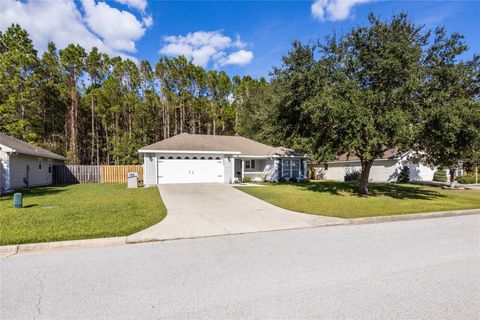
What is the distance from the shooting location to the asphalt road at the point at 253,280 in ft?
10.5

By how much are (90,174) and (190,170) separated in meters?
11.1

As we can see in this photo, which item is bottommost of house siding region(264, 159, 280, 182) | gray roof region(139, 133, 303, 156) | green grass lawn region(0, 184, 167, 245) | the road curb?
the road curb

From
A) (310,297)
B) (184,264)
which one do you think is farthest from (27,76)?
(310,297)

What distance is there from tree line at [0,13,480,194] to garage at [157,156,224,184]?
18.2 ft

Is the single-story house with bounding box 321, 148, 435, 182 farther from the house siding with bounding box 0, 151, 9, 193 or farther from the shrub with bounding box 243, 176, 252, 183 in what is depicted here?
the house siding with bounding box 0, 151, 9, 193

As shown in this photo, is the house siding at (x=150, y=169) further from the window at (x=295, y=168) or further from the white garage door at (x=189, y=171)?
the window at (x=295, y=168)

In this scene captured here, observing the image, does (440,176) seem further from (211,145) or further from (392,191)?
(211,145)

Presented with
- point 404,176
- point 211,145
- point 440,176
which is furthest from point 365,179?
point 440,176

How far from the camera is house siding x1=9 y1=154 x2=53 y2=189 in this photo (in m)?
17.3

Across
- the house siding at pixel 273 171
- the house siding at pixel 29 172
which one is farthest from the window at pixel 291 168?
the house siding at pixel 29 172

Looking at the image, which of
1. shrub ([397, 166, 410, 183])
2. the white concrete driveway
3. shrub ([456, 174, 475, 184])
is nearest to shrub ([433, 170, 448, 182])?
shrub ([456, 174, 475, 184])

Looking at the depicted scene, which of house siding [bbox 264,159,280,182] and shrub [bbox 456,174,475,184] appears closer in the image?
house siding [bbox 264,159,280,182]

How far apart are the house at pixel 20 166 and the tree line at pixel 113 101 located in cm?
747

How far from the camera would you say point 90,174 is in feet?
80.9
